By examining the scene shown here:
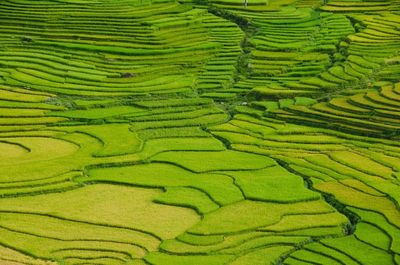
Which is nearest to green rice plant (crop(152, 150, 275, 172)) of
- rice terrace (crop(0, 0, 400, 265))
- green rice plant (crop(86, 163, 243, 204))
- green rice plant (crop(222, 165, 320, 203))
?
rice terrace (crop(0, 0, 400, 265))

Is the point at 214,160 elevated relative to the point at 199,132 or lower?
elevated

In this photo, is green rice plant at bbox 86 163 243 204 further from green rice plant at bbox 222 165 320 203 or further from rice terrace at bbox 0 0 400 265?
green rice plant at bbox 222 165 320 203

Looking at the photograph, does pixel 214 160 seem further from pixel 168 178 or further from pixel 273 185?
pixel 273 185

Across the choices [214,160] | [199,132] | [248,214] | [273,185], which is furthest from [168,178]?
[199,132]

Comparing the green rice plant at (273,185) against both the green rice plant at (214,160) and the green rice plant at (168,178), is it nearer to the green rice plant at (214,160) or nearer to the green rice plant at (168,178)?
the green rice plant at (168,178)

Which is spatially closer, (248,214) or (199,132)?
(248,214)

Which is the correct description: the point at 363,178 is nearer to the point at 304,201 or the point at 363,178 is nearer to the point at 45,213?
the point at 304,201

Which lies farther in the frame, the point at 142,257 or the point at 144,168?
the point at 144,168

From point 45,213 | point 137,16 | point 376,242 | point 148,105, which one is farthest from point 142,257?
point 137,16

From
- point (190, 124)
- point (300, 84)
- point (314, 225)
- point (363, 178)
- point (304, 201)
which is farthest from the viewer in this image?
point (300, 84)
